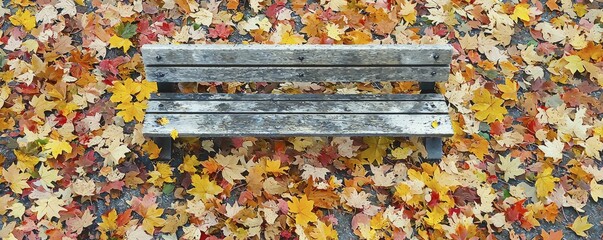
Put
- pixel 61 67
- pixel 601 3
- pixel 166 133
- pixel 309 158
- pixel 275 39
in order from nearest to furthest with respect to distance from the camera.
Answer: pixel 166 133
pixel 309 158
pixel 61 67
pixel 275 39
pixel 601 3

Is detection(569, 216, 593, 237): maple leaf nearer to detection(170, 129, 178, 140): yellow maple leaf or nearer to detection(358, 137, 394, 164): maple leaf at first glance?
detection(358, 137, 394, 164): maple leaf

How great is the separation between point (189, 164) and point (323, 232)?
857 mm

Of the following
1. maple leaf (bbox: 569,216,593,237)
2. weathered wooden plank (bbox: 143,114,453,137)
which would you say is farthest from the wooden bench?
maple leaf (bbox: 569,216,593,237)

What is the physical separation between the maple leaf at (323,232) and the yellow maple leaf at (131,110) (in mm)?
1261

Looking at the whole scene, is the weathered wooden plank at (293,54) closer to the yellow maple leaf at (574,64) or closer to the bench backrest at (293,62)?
the bench backrest at (293,62)

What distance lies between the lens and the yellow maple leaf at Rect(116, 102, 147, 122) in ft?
11.3

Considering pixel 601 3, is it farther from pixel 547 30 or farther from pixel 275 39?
pixel 275 39

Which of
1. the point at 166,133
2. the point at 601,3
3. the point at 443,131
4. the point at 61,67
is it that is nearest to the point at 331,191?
the point at 443,131

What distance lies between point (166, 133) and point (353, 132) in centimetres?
100

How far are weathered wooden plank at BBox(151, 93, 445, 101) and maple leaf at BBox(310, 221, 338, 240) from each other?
725 millimetres

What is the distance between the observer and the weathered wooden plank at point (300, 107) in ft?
10.5

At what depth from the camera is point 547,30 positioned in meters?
4.05

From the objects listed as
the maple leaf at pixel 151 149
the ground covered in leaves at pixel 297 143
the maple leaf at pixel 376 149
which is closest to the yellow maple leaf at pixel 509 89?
the ground covered in leaves at pixel 297 143

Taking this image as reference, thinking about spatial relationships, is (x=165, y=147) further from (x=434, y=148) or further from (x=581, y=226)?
(x=581, y=226)
